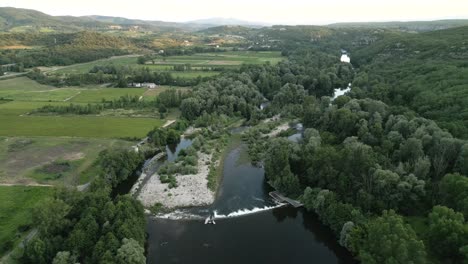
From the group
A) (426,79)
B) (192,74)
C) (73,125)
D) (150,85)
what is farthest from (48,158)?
(426,79)

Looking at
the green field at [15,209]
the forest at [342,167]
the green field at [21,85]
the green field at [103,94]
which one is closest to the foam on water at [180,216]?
the forest at [342,167]

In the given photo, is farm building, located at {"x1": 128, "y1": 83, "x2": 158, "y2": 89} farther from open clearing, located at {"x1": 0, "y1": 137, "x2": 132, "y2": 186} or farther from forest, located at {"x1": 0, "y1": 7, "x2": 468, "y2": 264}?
open clearing, located at {"x1": 0, "y1": 137, "x2": 132, "y2": 186}

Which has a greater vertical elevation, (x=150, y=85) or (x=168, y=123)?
(x=150, y=85)

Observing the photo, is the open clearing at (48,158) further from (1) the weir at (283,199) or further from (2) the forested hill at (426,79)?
(2) the forested hill at (426,79)

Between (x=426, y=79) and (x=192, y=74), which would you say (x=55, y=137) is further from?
(x=426, y=79)

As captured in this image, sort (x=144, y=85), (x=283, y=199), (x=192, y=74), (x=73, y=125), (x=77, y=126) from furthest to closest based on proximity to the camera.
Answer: (x=192, y=74)
(x=144, y=85)
(x=73, y=125)
(x=77, y=126)
(x=283, y=199)
